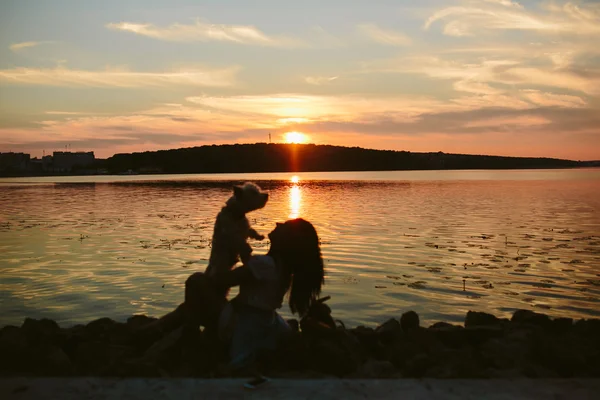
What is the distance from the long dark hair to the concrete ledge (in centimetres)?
116

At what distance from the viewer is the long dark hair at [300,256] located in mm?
6418

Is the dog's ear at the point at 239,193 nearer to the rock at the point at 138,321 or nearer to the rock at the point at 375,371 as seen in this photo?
the rock at the point at 375,371

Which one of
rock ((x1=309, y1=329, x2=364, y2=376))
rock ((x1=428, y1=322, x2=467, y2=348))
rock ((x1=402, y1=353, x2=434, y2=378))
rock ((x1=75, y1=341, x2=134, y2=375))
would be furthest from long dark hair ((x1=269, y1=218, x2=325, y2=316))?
rock ((x1=428, y1=322, x2=467, y2=348))

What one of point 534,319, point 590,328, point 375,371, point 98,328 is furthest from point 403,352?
point 98,328

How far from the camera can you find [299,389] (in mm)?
5434

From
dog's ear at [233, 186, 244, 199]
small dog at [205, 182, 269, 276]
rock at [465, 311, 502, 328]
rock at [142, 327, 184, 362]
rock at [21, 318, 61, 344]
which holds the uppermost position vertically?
dog's ear at [233, 186, 244, 199]

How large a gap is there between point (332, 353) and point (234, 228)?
1.75 meters

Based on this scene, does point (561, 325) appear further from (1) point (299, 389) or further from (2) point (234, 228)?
(2) point (234, 228)

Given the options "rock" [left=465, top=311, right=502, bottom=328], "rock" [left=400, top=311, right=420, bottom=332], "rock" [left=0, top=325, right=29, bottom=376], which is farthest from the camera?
"rock" [left=465, top=311, right=502, bottom=328]

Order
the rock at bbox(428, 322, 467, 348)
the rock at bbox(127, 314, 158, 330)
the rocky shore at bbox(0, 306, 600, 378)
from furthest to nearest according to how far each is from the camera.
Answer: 1. the rock at bbox(127, 314, 158, 330)
2. the rock at bbox(428, 322, 467, 348)
3. the rocky shore at bbox(0, 306, 600, 378)

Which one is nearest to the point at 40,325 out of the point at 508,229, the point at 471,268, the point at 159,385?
the point at 159,385

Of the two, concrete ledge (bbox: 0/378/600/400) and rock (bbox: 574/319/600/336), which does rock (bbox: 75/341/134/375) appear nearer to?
concrete ledge (bbox: 0/378/600/400)

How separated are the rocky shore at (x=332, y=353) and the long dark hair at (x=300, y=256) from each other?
0.58 m

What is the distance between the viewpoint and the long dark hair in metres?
6.42
